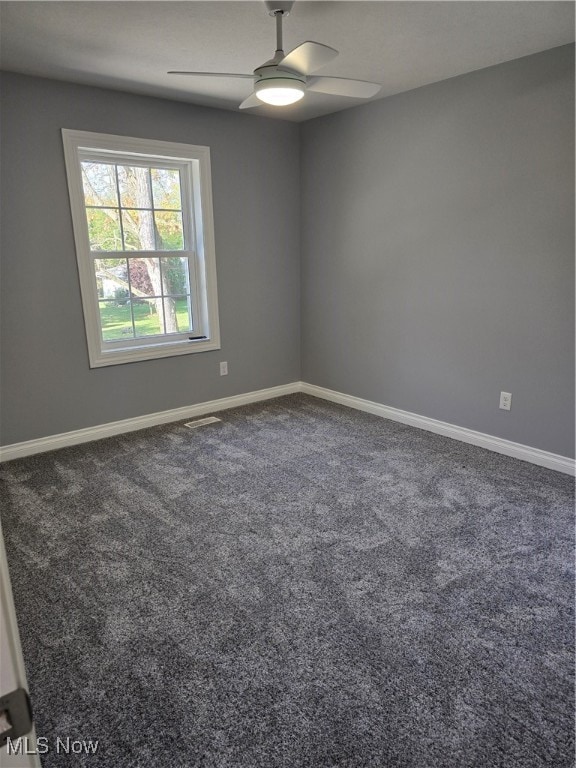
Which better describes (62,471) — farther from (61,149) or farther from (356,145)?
(356,145)

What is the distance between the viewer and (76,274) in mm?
3471

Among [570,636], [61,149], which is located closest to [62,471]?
[61,149]

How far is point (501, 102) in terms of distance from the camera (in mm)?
3010

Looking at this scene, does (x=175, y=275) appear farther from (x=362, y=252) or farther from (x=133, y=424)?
(x=362, y=252)

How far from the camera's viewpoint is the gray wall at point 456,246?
292 cm

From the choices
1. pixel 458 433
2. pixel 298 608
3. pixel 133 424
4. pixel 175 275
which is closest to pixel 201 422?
pixel 133 424

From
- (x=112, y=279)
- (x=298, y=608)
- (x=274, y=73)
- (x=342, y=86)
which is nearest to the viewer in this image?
(x=298, y=608)

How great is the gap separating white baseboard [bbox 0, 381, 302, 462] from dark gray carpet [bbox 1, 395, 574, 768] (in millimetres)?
181

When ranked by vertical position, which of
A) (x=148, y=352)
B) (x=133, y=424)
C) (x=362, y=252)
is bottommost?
(x=133, y=424)

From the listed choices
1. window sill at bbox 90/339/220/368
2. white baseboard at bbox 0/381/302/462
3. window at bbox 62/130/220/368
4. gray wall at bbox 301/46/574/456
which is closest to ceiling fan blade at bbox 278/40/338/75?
gray wall at bbox 301/46/574/456

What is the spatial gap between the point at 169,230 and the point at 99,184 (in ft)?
2.02

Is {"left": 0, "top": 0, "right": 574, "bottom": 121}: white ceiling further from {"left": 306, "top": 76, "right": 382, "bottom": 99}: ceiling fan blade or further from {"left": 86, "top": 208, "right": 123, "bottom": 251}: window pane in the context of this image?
{"left": 86, "top": 208, "right": 123, "bottom": 251}: window pane

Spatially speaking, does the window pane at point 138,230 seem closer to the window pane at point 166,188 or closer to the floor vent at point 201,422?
the window pane at point 166,188

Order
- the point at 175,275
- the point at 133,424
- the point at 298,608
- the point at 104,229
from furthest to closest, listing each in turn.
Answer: the point at 175,275 < the point at 133,424 < the point at 104,229 < the point at 298,608
